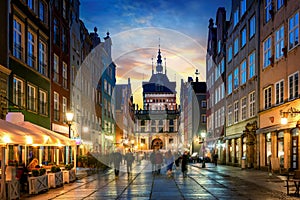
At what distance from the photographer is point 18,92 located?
30.2 m

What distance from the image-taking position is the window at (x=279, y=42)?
105 feet

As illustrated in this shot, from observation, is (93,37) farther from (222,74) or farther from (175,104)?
(175,104)

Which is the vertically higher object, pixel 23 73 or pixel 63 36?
pixel 63 36

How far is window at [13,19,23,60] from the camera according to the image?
2975 centimetres

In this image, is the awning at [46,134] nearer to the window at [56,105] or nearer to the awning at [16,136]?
the awning at [16,136]

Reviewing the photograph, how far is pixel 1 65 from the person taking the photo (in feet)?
84.5

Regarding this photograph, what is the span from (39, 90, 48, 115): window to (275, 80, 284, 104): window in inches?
683

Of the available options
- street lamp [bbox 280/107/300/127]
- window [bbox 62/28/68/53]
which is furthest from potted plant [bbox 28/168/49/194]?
window [bbox 62/28/68/53]

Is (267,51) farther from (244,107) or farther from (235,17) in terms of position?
(235,17)

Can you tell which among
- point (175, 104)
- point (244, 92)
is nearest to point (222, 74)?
point (244, 92)

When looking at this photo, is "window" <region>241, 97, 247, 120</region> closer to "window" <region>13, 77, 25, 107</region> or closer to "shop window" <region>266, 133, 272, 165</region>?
"shop window" <region>266, 133, 272, 165</region>

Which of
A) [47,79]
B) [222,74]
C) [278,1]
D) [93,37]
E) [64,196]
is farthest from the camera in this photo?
[93,37]

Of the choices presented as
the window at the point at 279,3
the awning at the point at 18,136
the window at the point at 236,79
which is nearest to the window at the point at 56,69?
the window at the point at 236,79

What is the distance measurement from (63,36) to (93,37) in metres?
25.9
